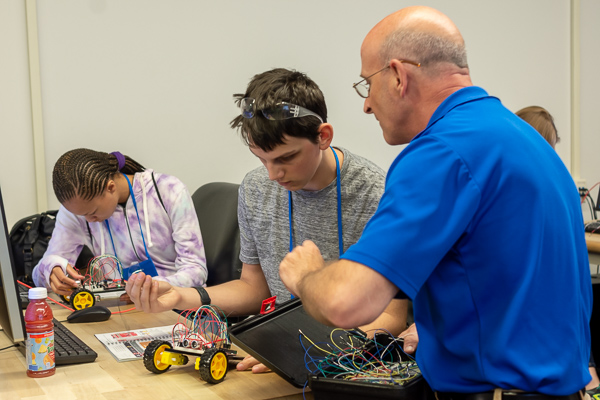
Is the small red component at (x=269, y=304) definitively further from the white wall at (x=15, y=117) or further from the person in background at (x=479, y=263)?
the white wall at (x=15, y=117)

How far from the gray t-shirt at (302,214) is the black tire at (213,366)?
596 millimetres

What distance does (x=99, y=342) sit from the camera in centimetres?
161

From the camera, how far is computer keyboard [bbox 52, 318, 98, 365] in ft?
4.64

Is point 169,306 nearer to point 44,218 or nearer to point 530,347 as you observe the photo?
point 530,347

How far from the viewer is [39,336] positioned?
1.33 m

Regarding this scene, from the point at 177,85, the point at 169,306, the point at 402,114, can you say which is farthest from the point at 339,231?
the point at 177,85

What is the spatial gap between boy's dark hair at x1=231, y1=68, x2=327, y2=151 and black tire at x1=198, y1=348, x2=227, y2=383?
0.60m

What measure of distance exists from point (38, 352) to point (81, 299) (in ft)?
2.20

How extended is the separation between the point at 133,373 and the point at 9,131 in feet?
7.13

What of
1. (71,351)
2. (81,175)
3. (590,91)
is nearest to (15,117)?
(81,175)

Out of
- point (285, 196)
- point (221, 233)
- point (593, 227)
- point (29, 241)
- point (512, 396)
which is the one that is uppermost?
point (285, 196)

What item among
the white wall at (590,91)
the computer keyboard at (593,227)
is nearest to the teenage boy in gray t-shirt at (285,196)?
the computer keyboard at (593,227)

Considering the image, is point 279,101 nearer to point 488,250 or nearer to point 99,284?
point 488,250

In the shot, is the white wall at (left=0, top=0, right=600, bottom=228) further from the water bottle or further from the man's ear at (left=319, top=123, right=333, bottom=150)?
the water bottle
